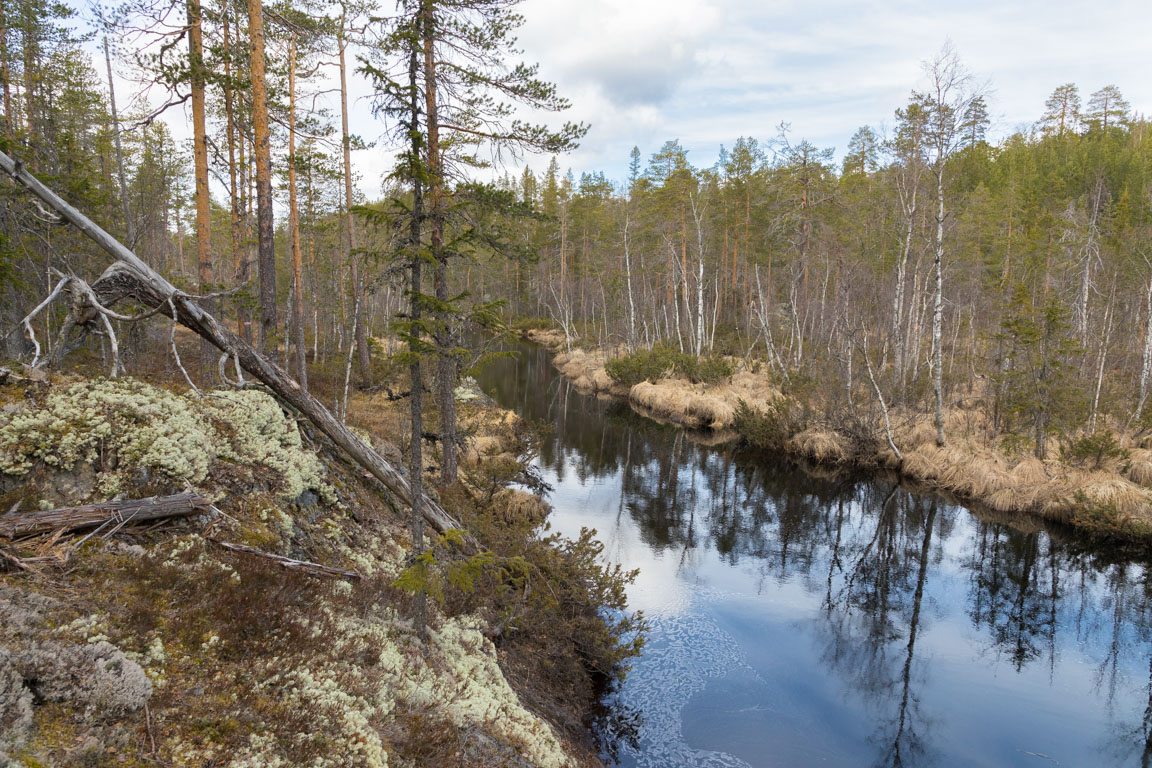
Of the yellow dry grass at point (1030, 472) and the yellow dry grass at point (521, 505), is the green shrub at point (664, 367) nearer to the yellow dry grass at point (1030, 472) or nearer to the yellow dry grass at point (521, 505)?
the yellow dry grass at point (1030, 472)

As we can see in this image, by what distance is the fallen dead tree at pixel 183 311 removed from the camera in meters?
4.60

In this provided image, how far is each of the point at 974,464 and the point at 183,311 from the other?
17.6 metres

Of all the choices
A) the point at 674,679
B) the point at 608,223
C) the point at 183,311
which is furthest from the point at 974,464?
the point at 608,223

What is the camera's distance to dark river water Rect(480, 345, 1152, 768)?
7312 millimetres

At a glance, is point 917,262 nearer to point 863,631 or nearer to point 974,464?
point 974,464

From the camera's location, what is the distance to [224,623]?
11.9 ft

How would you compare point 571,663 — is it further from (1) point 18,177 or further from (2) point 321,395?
(2) point 321,395

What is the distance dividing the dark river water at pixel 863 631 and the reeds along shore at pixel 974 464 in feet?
2.76

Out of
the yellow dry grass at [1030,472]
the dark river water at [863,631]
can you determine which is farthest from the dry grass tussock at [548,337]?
the yellow dry grass at [1030,472]

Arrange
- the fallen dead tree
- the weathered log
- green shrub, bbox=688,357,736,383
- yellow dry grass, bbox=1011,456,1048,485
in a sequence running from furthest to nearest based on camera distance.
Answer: green shrub, bbox=688,357,736,383, yellow dry grass, bbox=1011,456,1048,485, the fallen dead tree, the weathered log

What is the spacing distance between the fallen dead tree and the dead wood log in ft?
6.12

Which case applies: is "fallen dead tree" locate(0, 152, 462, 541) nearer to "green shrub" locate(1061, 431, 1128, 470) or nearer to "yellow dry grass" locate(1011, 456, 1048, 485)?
"yellow dry grass" locate(1011, 456, 1048, 485)

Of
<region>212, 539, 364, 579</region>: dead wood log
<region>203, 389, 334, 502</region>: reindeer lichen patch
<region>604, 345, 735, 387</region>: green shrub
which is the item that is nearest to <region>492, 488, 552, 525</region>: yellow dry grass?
<region>203, 389, 334, 502</region>: reindeer lichen patch

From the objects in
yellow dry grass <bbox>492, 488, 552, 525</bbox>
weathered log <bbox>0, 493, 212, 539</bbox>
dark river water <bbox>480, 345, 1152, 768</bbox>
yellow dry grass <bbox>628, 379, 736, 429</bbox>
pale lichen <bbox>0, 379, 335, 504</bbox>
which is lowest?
dark river water <bbox>480, 345, 1152, 768</bbox>
